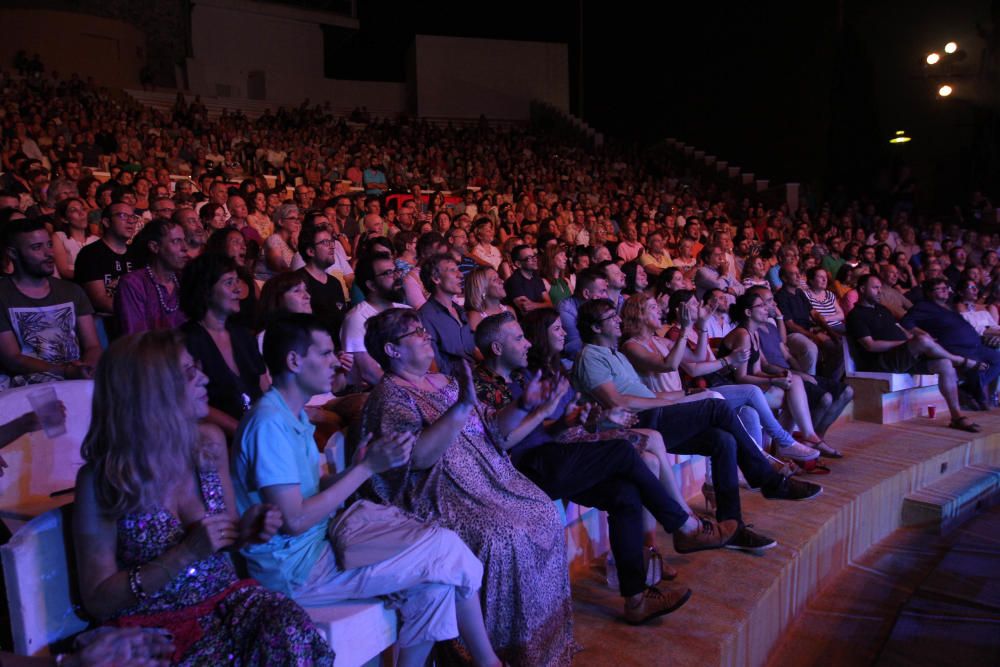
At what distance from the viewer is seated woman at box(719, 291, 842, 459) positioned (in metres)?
4.64

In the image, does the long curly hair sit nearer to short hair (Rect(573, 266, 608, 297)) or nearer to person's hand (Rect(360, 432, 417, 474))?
person's hand (Rect(360, 432, 417, 474))

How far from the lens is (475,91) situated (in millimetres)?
19172

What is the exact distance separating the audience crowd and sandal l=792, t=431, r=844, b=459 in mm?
19

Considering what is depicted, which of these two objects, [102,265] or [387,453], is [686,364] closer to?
[387,453]

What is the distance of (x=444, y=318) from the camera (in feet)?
12.7

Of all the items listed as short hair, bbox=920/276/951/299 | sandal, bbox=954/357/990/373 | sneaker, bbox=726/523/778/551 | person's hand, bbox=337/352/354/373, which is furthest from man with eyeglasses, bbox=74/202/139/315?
short hair, bbox=920/276/951/299

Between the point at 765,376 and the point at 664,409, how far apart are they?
1.46 meters

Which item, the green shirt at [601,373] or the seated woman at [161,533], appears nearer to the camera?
the seated woman at [161,533]

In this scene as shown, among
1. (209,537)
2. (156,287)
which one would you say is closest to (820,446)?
(156,287)

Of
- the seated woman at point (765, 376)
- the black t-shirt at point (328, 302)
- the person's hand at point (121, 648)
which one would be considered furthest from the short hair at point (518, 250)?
the person's hand at point (121, 648)

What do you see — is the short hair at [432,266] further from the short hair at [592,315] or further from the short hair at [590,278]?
the short hair at [590,278]

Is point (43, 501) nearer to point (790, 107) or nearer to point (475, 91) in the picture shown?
point (790, 107)

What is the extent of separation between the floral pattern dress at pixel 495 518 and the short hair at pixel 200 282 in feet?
2.69

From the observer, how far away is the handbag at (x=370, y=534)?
206 cm
